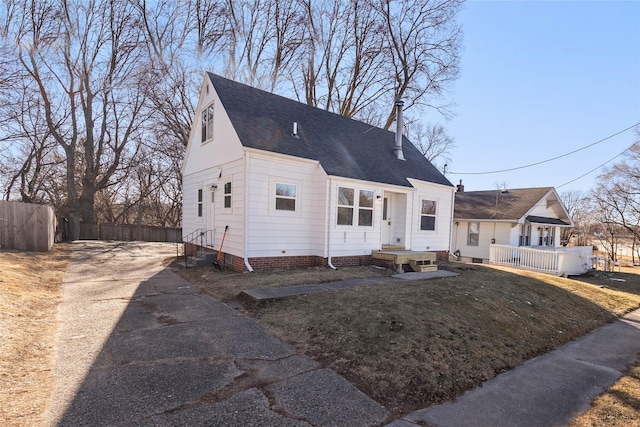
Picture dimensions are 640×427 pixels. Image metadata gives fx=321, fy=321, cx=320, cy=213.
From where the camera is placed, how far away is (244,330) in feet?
17.5

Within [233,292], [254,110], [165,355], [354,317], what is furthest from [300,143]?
[165,355]

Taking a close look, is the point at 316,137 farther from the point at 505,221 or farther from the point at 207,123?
the point at 505,221

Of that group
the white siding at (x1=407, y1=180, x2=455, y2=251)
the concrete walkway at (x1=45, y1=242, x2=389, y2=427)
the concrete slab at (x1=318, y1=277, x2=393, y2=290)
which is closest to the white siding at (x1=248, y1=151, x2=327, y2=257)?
the concrete slab at (x1=318, y1=277, x2=393, y2=290)

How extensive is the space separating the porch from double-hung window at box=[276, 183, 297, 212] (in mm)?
3560

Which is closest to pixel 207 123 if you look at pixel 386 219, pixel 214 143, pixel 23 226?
pixel 214 143

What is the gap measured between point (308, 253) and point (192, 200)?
21.2 ft

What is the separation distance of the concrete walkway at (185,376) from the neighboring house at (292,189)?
3.95m

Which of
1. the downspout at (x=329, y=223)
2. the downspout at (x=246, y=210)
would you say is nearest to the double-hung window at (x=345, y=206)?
the downspout at (x=329, y=223)

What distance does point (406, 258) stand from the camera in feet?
36.3

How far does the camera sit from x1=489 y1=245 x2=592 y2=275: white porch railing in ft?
48.8

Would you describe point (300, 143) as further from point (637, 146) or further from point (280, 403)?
point (637, 146)

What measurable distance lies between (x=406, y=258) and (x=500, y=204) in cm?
1472

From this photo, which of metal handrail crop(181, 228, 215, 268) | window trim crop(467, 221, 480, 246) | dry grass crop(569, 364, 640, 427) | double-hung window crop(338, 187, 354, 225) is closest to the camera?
Answer: dry grass crop(569, 364, 640, 427)

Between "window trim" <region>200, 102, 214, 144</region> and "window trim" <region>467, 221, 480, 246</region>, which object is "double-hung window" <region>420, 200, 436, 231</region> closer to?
"window trim" <region>200, 102, 214, 144</region>
